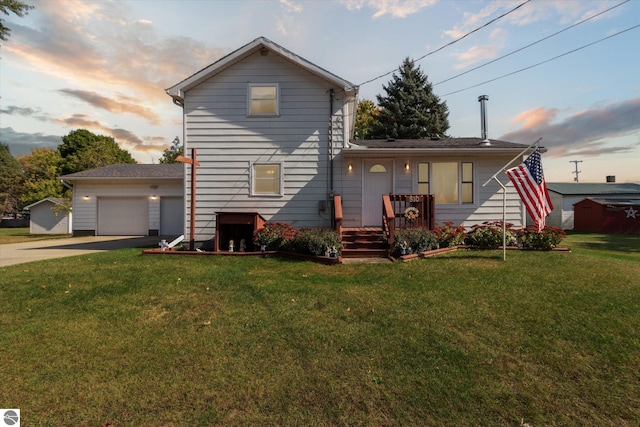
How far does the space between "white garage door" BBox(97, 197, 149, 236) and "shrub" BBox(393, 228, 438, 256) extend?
1542 centimetres

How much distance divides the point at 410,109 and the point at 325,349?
2996 cm

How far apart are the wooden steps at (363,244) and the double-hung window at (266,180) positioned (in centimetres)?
292

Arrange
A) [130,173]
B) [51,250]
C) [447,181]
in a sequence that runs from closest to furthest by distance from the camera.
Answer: [447,181]
[51,250]
[130,173]

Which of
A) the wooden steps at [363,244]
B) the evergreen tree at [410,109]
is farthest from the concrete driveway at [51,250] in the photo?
the evergreen tree at [410,109]

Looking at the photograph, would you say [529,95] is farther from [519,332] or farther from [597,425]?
[597,425]

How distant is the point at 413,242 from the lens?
7.83m

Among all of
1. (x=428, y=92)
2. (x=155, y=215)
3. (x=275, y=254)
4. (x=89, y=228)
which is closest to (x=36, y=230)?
(x=89, y=228)

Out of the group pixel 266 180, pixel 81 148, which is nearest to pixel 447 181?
pixel 266 180

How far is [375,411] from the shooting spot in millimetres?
2646

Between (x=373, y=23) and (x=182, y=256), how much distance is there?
970 cm

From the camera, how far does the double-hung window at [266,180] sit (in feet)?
33.9

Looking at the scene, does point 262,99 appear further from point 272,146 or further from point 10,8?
point 10,8

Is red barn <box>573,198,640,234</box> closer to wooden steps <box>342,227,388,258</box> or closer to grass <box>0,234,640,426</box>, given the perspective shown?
grass <box>0,234,640,426</box>

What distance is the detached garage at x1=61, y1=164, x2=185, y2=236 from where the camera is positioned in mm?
17500
